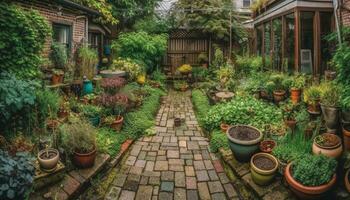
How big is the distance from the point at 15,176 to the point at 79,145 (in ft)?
4.78

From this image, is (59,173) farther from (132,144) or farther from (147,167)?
(132,144)

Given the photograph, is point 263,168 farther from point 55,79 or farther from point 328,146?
point 55,79

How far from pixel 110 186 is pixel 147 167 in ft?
2.75

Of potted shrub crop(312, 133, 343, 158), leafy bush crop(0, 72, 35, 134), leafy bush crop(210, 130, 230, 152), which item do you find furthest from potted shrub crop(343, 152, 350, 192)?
leafy bush crop(0, 72, 35, 134)

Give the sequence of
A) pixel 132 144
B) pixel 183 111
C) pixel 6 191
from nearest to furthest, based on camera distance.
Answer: pixel 6 191 → pixel 132 144 → pixel 183 111

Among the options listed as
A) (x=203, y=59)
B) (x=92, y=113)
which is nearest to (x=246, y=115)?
(x=92, y=113)

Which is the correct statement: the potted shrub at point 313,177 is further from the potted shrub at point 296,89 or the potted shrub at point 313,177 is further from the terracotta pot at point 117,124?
the terracotta pot at point 117,124

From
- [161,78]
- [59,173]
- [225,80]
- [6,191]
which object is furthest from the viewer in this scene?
[161,78]

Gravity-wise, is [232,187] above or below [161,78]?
below

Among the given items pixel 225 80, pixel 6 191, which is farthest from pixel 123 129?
pixel 225 80

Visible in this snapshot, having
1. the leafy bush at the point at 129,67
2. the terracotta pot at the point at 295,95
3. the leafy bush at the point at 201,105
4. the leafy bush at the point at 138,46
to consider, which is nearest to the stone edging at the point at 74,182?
the leafy bush at the point at 201,105

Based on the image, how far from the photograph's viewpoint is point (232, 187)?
169 inches

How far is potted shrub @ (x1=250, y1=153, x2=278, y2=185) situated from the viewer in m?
3.92

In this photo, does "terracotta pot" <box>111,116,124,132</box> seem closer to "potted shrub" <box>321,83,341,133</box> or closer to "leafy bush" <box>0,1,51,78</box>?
"leafy bush" <box>0,1,51,78</box>
